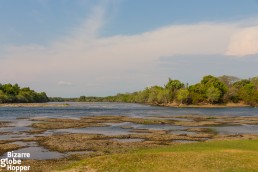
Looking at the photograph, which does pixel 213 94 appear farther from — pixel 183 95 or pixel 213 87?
pixel 183 95

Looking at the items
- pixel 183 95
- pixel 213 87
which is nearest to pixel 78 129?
pixel 213 87

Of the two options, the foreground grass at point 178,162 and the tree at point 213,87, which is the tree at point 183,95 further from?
the foreground grass at point 178,162

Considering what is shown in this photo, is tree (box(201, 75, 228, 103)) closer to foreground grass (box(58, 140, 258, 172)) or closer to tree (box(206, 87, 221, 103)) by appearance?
tree (box(206, 87, 221, 103))

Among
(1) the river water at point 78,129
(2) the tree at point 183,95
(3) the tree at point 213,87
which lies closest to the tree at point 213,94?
(3) the tree at point 213,87

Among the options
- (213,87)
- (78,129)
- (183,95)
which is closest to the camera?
(78,129)

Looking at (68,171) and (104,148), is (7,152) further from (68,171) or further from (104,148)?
(68,171)

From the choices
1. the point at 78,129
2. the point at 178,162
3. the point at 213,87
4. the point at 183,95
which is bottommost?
the point at 78,129

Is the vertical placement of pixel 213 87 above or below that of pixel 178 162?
above

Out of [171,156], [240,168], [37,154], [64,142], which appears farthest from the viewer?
[64,142]

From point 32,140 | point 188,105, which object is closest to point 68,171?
point 32,140

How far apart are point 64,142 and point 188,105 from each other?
163 meters

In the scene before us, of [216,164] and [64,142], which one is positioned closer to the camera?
[216,164]

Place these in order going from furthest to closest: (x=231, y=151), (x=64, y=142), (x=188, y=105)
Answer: (x=188, y=105), (x=64, y=142), (x=231, y=151)

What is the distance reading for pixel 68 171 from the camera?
68.2 ft
